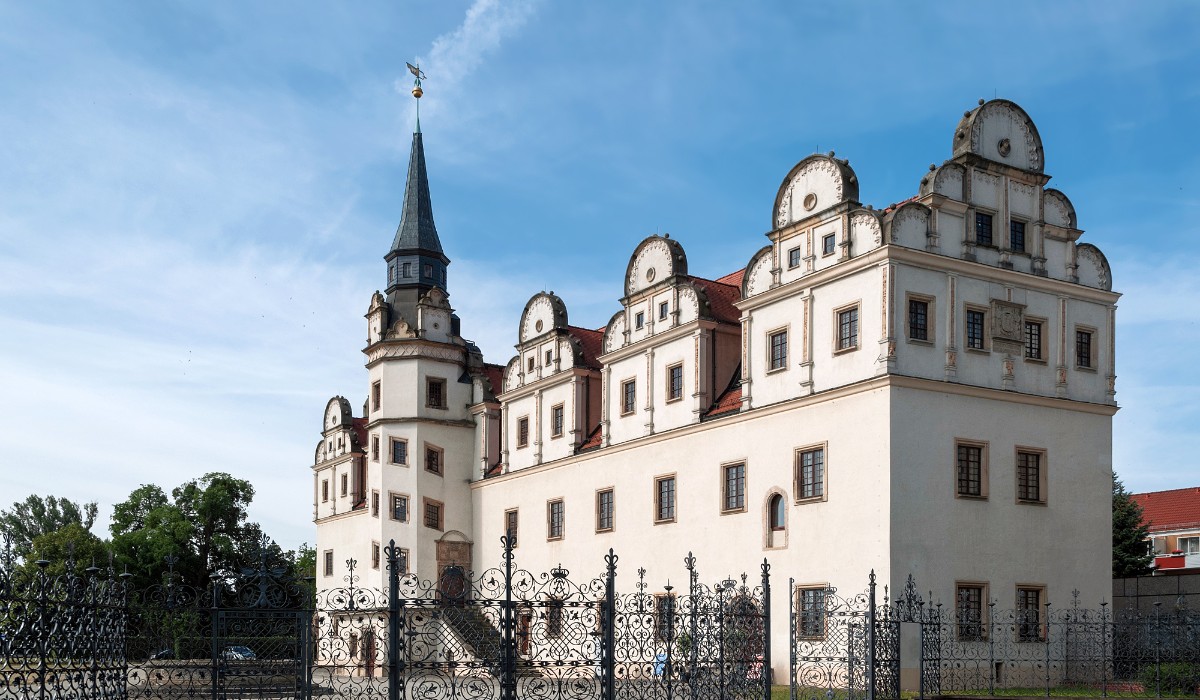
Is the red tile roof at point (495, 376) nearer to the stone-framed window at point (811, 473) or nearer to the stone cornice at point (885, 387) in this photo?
the stone cornice at point (885, 387)

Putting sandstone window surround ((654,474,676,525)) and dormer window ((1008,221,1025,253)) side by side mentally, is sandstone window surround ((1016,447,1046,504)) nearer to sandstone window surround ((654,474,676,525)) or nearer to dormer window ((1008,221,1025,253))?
dormer window ((1008,221,1025,253))

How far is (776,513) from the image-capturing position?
32.8m

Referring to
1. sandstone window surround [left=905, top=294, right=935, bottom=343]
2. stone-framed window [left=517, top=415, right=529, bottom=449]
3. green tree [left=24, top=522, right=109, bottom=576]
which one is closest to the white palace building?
sandstone window surround [left=905, top=294, right=935, bottom=343]

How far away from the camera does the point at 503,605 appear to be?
17.8m

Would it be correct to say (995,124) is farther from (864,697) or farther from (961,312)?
(864,697)

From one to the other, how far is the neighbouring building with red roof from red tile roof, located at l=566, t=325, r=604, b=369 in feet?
89.1

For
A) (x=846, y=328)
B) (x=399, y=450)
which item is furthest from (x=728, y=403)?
(x=399, y=450)

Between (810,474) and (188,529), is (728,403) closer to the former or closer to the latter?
(810,474)

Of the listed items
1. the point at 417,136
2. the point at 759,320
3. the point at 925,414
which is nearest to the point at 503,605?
the point at 925,414

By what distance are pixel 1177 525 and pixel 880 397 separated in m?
36.0

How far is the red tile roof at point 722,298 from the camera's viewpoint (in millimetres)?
36938

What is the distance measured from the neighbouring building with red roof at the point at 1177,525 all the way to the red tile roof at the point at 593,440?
90.7 ft

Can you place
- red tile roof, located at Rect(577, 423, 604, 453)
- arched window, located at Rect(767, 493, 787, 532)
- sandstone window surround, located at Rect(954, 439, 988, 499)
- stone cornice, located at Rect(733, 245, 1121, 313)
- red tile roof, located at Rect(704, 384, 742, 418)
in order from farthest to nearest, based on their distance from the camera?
red tile roof, located at Rect(577, 423, 604, 453)
red tile roof, located at Rect(704, 384, 742, 418)
arched window, located at Rect(767, 493, 787, 532)
sandstone window surround, located at Rect(954, 439, 988, 499)
stone cornice, located at Rect(733, 245, 1121, 313)

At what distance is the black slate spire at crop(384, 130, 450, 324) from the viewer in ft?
171
